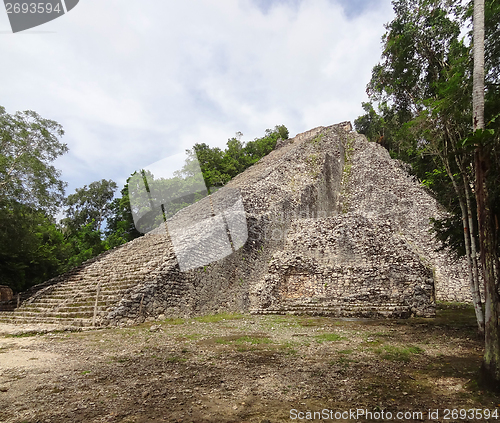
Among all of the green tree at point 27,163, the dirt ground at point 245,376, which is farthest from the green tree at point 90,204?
the dirt ground at point 245,376

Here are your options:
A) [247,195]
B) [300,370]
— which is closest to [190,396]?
[300,370]

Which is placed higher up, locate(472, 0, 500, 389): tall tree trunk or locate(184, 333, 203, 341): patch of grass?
locate(472, 0, 500, 389): tall tree trunk

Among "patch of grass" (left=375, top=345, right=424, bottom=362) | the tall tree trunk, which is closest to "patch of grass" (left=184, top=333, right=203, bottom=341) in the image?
"patch of grass" (left=375, top=345, right=424, bottom=362)

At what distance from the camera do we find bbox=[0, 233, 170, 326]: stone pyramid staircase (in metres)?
7.84

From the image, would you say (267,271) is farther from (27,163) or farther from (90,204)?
(90,204)

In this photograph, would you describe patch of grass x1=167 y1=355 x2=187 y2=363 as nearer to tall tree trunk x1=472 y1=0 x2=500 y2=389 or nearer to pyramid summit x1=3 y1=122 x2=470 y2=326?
tall tree trunk x1=472 y1=0 x2=500 y2=389

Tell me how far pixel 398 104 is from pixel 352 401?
288 inches

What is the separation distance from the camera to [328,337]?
558 centimetres

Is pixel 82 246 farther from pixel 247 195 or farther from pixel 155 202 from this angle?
pixel 247 195

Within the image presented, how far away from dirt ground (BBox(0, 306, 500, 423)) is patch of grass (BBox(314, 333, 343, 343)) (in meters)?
0.02

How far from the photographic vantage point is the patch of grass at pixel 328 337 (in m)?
5.33

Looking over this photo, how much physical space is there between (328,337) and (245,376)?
2.69 meters

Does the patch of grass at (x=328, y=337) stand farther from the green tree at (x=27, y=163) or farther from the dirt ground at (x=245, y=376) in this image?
the green tree at (x=27, y=163)

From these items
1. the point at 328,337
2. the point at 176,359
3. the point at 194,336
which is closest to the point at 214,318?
the point at 194,336
